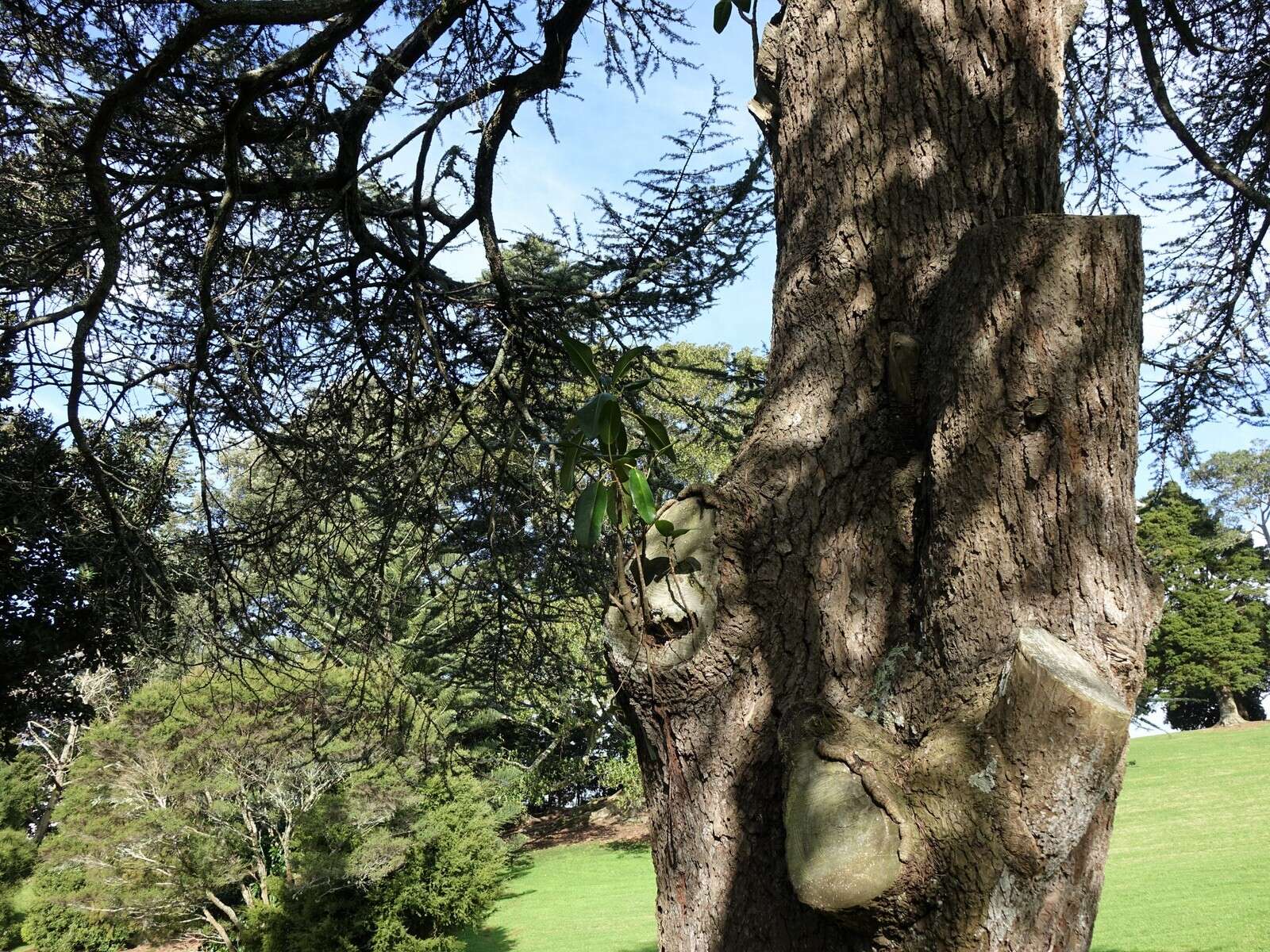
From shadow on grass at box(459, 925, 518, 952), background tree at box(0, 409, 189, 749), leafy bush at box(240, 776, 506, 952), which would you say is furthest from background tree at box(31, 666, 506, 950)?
background tree at box(0, 409, 189, 749)

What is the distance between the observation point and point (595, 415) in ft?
6.35

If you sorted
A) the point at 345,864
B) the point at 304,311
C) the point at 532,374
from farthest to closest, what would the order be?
the point at 345,864 < the point at 532,374 < the point at 304,311

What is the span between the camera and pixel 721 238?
16.4ft

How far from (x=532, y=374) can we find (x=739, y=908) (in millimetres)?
3990

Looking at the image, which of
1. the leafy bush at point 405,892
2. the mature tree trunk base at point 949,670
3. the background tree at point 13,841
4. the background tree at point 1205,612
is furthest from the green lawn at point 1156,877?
the mature tree trunk base at point 949,670

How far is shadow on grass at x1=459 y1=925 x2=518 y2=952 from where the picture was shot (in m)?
14.8

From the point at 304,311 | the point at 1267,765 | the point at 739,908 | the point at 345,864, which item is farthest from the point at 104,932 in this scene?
the point at 1267,765

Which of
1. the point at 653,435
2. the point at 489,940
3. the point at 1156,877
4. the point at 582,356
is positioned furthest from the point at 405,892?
the point at 582,356

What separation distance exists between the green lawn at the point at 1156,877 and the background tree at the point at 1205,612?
1554 mm

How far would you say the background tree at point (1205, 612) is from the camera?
81.3 ft

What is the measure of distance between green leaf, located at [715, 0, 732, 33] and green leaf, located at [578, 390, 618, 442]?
5.24 feet

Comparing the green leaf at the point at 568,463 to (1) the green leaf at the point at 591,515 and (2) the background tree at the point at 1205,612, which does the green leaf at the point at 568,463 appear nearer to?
(1) the green leaf at the point at 591,515

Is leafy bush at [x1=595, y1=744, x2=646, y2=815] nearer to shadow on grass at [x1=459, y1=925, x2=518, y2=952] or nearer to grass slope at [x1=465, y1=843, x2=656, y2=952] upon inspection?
grass slope at [x1=465, y1=843, x2=656, y2=952]

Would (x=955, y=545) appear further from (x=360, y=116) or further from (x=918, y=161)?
(x=360, y=116)
